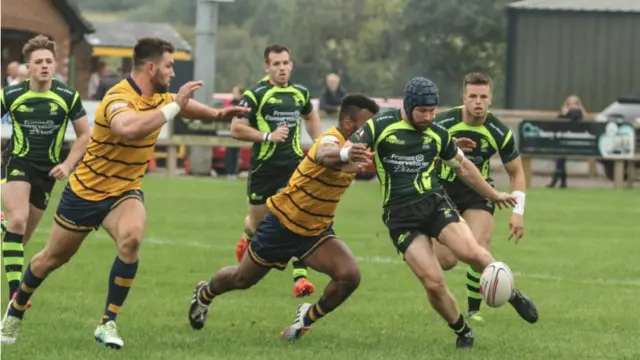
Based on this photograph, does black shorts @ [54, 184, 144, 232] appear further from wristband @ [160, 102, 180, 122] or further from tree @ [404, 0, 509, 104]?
tree @ [404, 0, 509, 104]

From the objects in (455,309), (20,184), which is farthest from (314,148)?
(20,184)

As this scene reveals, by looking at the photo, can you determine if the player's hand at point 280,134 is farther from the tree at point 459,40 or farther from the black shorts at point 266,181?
the tree at point 459,40

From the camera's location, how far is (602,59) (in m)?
43.8

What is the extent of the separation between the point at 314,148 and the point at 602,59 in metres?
33.2

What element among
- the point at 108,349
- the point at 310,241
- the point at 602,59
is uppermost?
the point at 602,59

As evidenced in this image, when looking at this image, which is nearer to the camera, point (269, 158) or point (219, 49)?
point (269, 158)

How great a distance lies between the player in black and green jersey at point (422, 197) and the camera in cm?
1141

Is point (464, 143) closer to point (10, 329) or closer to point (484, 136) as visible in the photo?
point (484, 136)

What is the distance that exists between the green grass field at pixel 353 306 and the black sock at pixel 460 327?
0.15m

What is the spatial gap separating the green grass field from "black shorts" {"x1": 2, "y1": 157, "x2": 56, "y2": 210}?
899mm

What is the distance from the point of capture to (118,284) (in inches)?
450

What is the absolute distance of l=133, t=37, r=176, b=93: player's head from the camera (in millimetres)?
11336

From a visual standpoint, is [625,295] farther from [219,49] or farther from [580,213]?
[219,49]

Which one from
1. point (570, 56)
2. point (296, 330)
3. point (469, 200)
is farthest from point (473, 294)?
point (570, 56)
